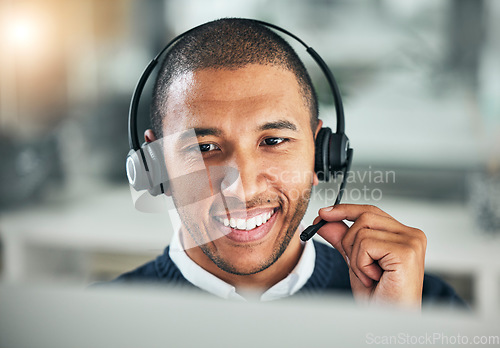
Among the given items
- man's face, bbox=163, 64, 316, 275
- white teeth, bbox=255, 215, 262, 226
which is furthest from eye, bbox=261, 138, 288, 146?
white teeth, bbox=255, 215, 262, 226

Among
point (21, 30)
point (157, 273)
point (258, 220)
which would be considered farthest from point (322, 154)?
point (21, 30)

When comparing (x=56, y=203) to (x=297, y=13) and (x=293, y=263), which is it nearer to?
(x=297, y=13)

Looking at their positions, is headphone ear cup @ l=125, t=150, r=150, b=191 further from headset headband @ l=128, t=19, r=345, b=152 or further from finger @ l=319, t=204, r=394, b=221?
finger @ l=319, t=204, r=394, b=221

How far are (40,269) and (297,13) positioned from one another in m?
0.90

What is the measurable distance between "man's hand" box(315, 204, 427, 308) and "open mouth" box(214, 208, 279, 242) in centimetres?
7

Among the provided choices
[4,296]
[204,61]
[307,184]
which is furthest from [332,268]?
[4,296]

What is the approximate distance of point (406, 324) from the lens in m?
0.56

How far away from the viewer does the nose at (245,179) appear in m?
0.58

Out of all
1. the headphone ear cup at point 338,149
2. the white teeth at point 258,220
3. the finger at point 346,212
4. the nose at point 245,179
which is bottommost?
the white teeth at point 258,220

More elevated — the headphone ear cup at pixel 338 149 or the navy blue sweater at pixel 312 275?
the headphone ear cup at pixel 338 149

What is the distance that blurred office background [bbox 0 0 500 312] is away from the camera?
923mm

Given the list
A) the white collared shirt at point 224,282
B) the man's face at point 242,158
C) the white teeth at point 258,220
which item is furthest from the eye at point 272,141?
the white collared shirt at point 224,282

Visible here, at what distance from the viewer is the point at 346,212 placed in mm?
576

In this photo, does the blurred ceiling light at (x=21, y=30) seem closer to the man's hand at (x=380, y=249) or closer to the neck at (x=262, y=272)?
the neck at (x=262, y=272)
